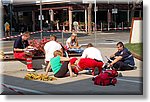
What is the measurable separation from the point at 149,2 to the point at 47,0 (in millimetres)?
32260

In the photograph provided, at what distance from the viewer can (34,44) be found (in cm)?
988

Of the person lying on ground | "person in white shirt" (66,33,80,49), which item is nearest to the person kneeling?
the person lying on ground

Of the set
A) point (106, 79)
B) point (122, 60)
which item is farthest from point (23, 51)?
point (106, 79)

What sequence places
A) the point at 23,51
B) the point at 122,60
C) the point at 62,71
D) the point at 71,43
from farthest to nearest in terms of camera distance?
the point at 71,43 → the point at 23,51 → the point at 122,60 → the point at 62,71

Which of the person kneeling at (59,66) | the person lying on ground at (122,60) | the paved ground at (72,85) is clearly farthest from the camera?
the person lying on ground at (122,60)

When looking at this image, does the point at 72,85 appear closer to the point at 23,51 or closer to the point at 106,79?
the point at 106,79

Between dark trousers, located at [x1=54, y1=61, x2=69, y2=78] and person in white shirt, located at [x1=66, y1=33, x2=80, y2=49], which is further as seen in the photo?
person in white shirt, located at [x1=66, y1=33, x2=80, y2=49]

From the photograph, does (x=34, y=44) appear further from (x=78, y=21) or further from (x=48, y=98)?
(x=78, y=21)

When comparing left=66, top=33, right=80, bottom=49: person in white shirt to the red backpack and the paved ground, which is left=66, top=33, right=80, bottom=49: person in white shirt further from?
the red backpack

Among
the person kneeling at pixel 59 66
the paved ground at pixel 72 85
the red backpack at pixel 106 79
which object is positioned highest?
the person kneeling at pixel 59 66

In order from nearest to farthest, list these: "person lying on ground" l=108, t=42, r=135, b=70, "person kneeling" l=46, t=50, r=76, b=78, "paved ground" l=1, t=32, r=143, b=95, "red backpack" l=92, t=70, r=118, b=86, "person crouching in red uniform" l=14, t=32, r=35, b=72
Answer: "paved ground" l=1, t=32, r=143, b=95
"red backpack" l=92, t=70, r=118, b=86
"person kneeling" l=46, t=50, r=76, b=78
"person lying on ground" l=108, t=42, r=135, b=70
"person crouching in red uniform" l=14, t=32, r=35, b=72

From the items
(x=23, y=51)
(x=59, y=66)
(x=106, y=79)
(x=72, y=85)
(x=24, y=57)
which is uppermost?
(x=23, y=51)

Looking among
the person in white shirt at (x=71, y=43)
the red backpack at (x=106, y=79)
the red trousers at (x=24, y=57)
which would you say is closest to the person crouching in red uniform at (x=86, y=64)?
the red backpack at (x=106, y=79)

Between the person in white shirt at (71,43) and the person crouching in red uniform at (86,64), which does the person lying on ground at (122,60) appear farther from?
the person in white shirt at (71,43)
